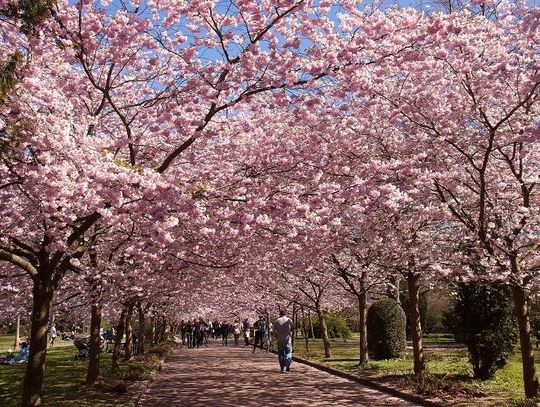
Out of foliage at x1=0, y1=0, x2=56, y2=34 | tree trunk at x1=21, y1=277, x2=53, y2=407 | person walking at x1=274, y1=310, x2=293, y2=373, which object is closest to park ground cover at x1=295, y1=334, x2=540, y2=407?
person walking at x1=274, y1=310, x2=293, y2=373

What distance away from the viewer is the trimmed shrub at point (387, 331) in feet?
70.6

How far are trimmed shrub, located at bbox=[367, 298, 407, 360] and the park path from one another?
334 cm

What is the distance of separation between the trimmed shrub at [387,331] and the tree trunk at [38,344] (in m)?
14.6

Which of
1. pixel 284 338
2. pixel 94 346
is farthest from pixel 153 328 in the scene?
pixel 94 346

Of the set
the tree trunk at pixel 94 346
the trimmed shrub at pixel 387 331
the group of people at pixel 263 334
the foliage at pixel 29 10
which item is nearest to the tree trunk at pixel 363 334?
the trimmed shrub at pixel 387 331

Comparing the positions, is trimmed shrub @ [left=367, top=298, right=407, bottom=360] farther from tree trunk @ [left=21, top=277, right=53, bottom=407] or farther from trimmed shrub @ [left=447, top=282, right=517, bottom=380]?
tree trunk @ [left=21, top=277, right=53, bottom=407]

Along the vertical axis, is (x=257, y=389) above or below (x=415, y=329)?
below

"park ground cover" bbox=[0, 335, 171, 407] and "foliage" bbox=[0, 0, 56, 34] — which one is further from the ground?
"foliage" bbox=[0, 0, 56, 34]

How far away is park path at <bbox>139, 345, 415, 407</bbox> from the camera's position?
1195 cm

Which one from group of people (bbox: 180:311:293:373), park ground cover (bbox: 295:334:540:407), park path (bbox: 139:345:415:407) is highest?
group of people (bbox: 180:311:293:373)

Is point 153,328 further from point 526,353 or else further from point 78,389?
point 526,353

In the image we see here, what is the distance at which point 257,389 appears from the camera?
46.7ft

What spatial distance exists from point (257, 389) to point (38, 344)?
6.35 m

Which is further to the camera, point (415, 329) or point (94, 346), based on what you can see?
point (415, 329)
